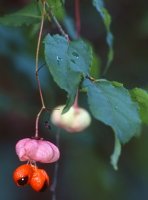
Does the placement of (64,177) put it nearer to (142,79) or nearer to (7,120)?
(7,120)

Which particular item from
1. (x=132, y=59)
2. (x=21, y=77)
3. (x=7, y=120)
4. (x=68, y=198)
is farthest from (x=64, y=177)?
(x=21, y=77)

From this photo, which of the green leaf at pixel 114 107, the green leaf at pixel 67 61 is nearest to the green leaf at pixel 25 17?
the green leaf at pixel 67 61

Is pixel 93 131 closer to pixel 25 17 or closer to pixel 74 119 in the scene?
pixel 74 119

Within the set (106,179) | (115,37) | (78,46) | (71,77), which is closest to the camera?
(71,77)

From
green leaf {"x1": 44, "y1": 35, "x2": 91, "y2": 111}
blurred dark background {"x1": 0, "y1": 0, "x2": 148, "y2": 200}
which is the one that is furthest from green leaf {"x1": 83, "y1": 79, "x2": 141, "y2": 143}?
blurred dark background {"x1": 0, "y1": 0, "x2": 148, "y2": 200}

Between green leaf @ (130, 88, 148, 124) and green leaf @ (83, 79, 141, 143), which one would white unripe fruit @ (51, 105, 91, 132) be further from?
green leaf @ (83, 79, 141, 143)
